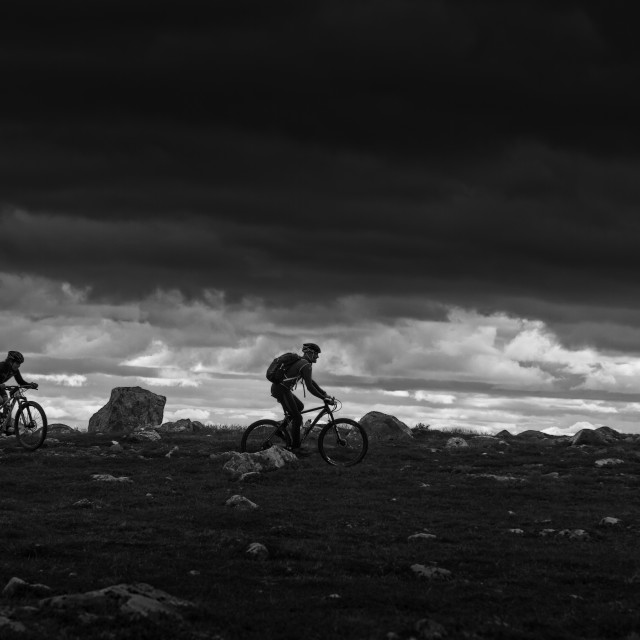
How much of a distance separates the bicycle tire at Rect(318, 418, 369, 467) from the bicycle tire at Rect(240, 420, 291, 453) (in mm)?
1360

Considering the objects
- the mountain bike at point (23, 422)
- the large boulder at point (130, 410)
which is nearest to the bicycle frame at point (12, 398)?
the mountain bike at point (23, 422)

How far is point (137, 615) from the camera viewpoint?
33.3 ft

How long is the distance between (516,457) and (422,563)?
16.8 m

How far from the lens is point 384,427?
3906cm

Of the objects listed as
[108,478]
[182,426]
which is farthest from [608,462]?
[182,426]

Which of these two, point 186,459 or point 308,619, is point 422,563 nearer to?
point 308,619

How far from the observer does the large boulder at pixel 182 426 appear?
38938 millimetres

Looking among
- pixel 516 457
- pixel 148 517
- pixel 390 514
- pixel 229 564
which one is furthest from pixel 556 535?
pixel 516 457

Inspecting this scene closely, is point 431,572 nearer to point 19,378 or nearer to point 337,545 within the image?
point 337,545

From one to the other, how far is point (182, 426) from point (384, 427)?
9.89m

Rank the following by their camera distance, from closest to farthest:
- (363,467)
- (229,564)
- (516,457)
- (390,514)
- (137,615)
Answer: (137,615)
(229,564)
(390,514)
(363,467)
(516,457)

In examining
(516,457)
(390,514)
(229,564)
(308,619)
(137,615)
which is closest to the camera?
(137,615)

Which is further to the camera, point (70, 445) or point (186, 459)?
point (70, 445)

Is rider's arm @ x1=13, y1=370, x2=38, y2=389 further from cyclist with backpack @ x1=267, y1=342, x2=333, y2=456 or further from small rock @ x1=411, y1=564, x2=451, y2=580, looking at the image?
small rock @ x1=411, y1=564, x2=451, y2=580
